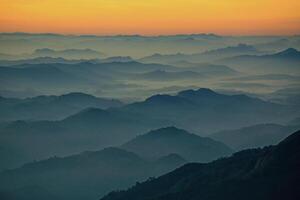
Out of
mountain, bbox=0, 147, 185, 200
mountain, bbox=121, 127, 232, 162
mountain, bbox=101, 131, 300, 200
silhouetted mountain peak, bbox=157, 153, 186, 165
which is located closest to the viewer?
mountain, bbox=101, 131, 300, 200

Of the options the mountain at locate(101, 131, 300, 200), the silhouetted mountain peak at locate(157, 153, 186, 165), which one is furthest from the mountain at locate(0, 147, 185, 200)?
the mountain at locate(101, 131, 300, 200)

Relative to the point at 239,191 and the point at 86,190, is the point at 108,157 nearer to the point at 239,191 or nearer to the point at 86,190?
the point at 86,190

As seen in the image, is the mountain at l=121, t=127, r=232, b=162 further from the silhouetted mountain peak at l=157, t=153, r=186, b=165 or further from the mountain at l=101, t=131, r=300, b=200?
the mountain at l=101, t=131, r=300, b=200

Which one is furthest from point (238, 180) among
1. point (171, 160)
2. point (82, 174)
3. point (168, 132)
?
point (168, 132)

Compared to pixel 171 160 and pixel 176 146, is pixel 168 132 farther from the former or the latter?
pixel 171 160

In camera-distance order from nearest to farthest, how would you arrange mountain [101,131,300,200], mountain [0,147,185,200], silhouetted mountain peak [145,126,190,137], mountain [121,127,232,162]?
mountain [101,131,300,200], mountain [0,147,185,200], mountain [121,127,232,162], silhouetted mountain peak [145,126,190,137]

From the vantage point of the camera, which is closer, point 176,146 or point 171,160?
point 171,160

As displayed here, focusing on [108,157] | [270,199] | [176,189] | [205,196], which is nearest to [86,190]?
[108,157]
